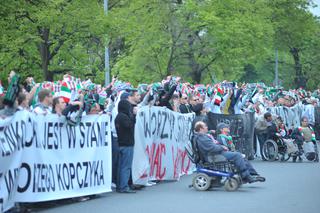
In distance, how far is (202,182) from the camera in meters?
16.3

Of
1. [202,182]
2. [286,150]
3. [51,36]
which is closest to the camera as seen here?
[202,182]

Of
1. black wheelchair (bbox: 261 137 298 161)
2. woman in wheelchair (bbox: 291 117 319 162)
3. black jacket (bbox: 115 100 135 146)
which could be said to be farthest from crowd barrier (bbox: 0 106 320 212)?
woman in wheelchair (bbox: 291 117 319 162)

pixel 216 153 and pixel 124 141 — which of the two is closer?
pixel 124 141

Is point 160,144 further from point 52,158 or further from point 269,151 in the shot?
point 269,151

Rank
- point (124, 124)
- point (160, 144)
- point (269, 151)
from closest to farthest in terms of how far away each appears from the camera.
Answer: point (124, 124), point (160, 144), point (269, 151)

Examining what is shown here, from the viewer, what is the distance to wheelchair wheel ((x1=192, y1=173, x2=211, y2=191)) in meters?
16.3

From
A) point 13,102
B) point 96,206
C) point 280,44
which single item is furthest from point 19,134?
point 280,44

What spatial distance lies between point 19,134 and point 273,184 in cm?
649

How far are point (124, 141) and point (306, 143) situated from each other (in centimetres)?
989

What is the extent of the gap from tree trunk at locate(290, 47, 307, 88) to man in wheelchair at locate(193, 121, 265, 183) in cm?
5099

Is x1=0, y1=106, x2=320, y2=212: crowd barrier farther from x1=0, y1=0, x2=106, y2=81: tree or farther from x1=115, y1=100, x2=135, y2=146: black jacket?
x1=0, y1=0, x2=106, y2=81: tree

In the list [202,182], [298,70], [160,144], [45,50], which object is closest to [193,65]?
[45,50]

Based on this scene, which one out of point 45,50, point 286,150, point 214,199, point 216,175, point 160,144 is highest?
point 45,50

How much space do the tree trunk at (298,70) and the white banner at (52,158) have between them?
173 feet
